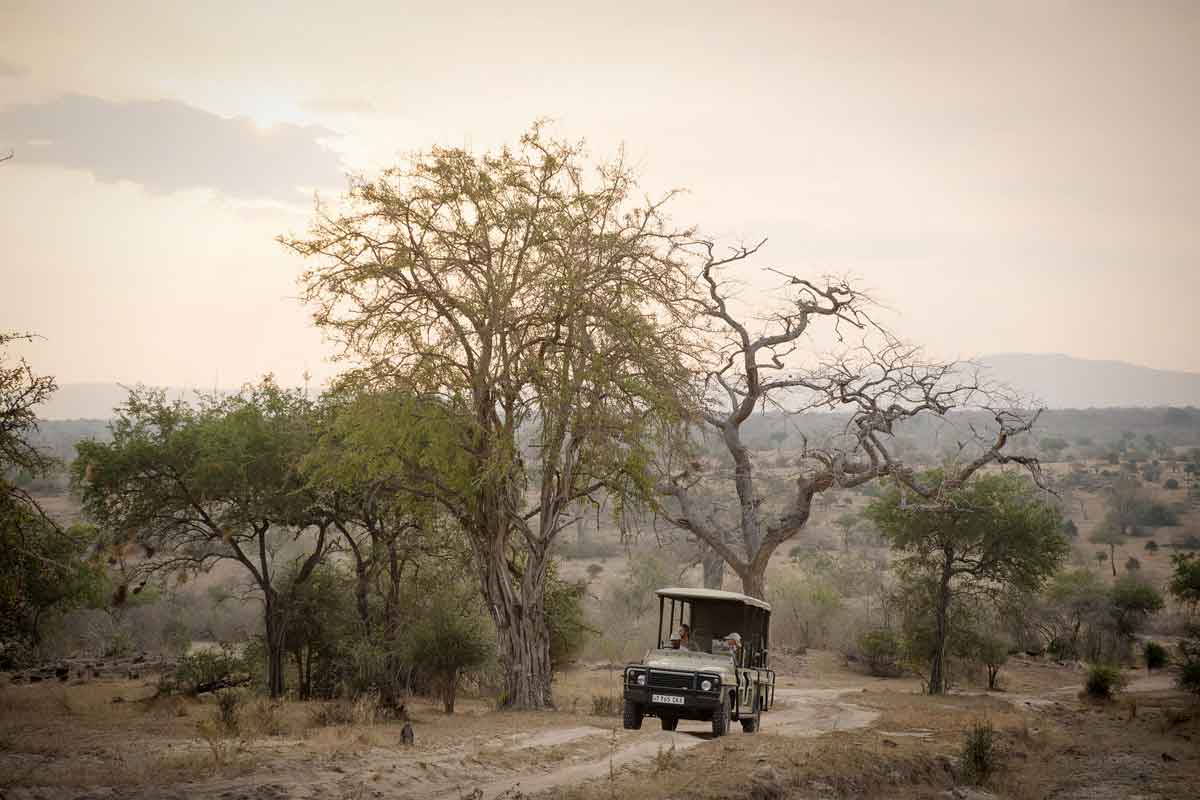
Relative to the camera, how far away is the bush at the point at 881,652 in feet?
144

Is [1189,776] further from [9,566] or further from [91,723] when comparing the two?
[9,566]

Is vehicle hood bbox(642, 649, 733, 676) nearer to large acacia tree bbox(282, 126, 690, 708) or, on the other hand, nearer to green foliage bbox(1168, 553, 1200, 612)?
large acacia tree bbox(282, 126, 690, 708)

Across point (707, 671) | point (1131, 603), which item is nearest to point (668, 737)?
point (707, 671)

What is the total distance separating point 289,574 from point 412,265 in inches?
475

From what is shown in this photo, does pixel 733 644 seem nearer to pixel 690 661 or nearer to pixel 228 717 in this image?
pixel 690 661

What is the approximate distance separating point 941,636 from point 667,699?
20.7 metres

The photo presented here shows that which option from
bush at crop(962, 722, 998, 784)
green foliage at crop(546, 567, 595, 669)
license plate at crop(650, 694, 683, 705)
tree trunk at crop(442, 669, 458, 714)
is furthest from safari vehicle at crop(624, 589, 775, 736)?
green foliage at crop(546, 567, 595, 669)

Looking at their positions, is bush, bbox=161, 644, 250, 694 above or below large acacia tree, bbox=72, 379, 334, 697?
below

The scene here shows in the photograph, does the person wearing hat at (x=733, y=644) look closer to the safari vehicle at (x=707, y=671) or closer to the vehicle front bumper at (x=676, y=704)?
the safari vehicle at (x=707, y=671)

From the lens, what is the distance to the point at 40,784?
40.1ft

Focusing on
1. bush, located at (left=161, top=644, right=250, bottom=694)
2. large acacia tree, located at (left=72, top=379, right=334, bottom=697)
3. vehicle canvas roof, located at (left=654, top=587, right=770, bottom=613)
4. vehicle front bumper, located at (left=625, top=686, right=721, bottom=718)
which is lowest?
bush, located at (left=161, top=644, right=250, bottom=694)

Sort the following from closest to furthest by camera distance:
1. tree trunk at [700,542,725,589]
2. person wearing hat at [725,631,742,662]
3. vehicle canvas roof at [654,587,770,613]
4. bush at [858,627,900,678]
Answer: person wearing hat at [725,631,742,662]
vehicle canvas roof at [654,587,770,613]
tree trunk at [700,542,725,589]
bush at [858,627,900,678]

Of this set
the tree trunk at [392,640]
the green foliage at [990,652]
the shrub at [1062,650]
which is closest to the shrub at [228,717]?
the tree trunk at [392,640]

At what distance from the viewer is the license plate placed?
57.8 feet
